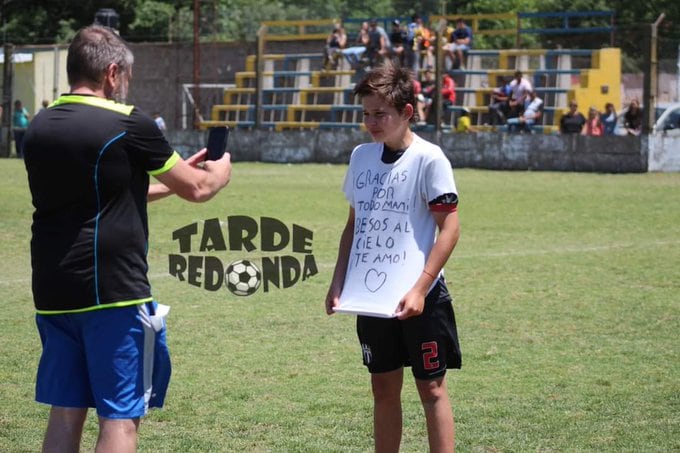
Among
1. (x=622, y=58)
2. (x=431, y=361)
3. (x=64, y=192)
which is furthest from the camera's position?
(x=622, y=58)

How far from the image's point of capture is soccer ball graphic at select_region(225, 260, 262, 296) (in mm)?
11031

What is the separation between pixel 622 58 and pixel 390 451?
2663 centimetres

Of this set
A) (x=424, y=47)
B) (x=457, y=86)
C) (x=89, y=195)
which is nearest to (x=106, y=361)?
(x=89, y=195)

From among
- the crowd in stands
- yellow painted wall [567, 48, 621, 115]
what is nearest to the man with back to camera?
the crowd in stands

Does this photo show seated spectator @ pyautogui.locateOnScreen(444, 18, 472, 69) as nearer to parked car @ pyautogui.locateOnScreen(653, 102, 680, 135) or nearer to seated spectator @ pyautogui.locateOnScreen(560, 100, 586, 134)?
seated spectator @ pyautogui.locateOnScreen(560, 100, 586, 134)

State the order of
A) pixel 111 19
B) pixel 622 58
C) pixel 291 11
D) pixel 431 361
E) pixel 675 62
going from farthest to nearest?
pixel 291 11 → pixel 622 58 → pixel 675 62 → pixel 111 19 → pixel 431 361

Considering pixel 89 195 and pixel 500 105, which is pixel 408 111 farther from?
pixel 500 105

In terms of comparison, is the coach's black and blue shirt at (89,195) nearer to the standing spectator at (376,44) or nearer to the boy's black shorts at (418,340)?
the boy's black shorts at (418,340)

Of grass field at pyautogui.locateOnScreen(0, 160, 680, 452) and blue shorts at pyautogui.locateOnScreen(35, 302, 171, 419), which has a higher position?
blue shorts at pyautogui.locateOnScreen(35, 302, 171, 419)

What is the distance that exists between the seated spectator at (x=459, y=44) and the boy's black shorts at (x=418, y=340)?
1095 inches

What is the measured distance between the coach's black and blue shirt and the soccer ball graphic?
659 cm

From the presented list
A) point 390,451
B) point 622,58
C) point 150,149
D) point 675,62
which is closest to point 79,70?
point 150,149

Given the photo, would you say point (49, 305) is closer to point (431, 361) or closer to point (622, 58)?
point (431, 361)

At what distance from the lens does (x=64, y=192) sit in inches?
161
